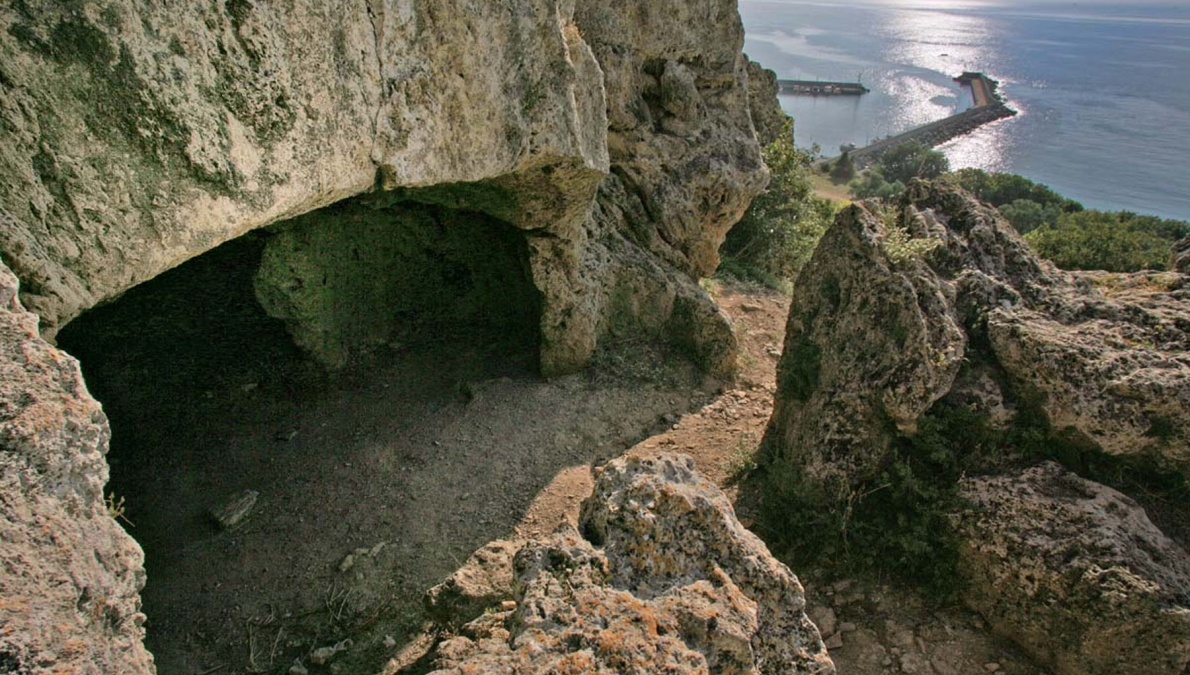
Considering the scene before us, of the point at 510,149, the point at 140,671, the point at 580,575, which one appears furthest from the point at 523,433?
the point at 140,671

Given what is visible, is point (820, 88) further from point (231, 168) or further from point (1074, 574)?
point (231, 168)

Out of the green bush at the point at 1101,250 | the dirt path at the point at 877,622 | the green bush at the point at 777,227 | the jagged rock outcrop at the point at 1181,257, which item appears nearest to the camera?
the dirt path at the point at 877,622

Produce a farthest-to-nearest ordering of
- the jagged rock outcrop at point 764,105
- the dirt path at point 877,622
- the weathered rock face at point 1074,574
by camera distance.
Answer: the jagged rock outcrop at point 764,105, the dirt path at point 877,622, the weathered rock face at point 1074,574

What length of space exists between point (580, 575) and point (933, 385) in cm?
342

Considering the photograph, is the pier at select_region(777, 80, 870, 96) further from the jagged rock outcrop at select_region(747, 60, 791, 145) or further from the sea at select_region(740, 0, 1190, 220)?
the jagged rock outcrop at select_region(747, 60, 791, 145)

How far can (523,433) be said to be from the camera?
7809 millimetres

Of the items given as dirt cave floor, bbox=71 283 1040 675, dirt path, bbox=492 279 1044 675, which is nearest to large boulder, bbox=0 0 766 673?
dirt cave floor, bbox=71 283 1040 675

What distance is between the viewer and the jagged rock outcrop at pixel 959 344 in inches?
204

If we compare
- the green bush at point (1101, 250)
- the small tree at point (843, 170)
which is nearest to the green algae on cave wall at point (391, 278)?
the green bush at point (1101, 250)

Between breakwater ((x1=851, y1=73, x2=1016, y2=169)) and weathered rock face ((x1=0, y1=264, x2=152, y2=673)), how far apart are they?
1958 inches

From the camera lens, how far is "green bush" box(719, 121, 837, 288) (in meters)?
15.2

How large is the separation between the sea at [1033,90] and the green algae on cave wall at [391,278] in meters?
28.8

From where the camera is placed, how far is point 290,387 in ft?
26.1

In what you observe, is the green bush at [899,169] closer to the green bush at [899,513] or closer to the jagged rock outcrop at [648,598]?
the green bush at [899,513]
